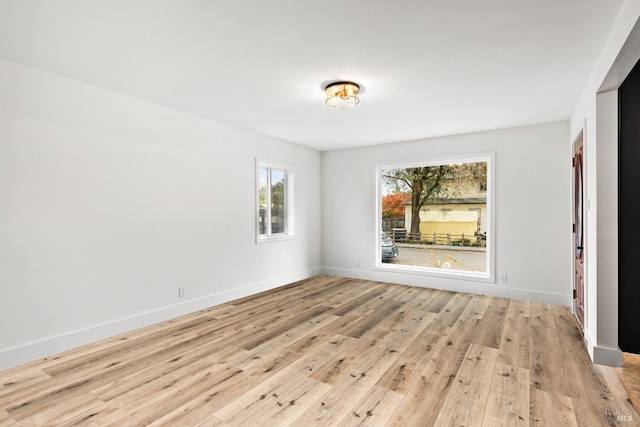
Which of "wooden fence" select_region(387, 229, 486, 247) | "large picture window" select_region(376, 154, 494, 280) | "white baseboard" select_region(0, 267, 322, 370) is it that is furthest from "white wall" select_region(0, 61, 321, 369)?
"wooden fence" select_region(387, 229, 486, 247)

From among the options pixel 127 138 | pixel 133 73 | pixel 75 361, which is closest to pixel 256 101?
pixel 133 73

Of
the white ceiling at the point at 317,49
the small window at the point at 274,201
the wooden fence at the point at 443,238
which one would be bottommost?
the wooden fence at the point at 443,238

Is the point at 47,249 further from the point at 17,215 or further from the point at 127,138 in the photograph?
the point at 127,138

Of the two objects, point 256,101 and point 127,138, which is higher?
point 256,101

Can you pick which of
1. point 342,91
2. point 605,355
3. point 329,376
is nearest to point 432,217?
point 605,355

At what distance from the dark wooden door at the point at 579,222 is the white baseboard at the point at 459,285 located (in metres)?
0.50

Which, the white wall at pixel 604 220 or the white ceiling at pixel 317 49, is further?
the white wall at pixel 604 220

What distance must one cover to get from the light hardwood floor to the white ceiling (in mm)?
2470

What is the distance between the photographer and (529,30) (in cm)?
215

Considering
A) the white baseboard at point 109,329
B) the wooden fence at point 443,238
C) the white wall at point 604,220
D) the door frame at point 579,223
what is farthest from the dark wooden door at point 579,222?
the white baseboard at point 109,329

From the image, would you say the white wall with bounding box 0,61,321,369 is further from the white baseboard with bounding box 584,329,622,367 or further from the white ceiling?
the white baseboard with bounding box 584,329,622,367

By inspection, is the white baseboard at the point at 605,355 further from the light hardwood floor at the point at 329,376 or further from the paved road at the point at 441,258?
the paved road at the point at 441,258

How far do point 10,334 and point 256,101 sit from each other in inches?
→ 119

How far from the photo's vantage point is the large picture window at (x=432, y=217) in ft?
18.5
